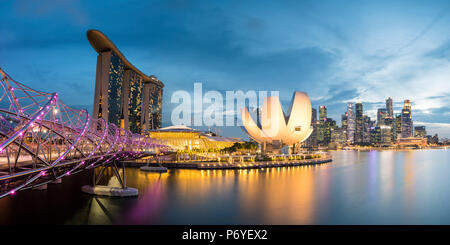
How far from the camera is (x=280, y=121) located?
3962cm

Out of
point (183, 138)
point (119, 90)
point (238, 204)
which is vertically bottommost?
point (238, 204)

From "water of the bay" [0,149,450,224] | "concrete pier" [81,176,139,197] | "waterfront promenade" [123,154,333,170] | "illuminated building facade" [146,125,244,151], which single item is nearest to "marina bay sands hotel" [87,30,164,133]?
"illuminated building facade" [146,125,244,151]

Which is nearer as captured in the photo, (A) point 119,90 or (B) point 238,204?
(B) point 238,204

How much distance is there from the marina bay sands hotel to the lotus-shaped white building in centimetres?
3070

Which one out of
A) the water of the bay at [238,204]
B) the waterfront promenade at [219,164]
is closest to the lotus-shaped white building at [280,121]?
the waterfront promenade at [219,164]

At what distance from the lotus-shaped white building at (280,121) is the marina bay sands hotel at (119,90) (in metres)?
30.7

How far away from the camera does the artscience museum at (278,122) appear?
39.7 m

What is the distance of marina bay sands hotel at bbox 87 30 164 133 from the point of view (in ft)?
183

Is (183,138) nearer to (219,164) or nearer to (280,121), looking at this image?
(280,121)

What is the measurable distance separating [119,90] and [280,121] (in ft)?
129

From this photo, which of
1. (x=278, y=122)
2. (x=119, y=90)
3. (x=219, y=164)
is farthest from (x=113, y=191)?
(x=119, y=90)
